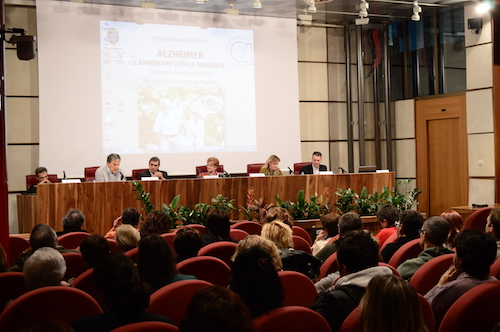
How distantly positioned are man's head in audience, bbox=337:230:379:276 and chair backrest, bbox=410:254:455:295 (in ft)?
1.54

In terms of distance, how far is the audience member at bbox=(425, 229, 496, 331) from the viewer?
247 cm

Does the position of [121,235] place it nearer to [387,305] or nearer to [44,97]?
[387,305]

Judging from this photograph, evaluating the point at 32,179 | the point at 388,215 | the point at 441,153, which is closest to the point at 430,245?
A: the point at 388,215

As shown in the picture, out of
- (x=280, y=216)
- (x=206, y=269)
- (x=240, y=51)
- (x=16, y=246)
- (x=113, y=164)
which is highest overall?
(x=240, y=51)

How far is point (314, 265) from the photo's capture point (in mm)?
3350

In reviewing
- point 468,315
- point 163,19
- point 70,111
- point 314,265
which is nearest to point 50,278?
point 314,265

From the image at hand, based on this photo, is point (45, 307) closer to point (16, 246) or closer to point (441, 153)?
point (16, 246)

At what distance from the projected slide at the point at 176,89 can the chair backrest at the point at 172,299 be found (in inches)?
284

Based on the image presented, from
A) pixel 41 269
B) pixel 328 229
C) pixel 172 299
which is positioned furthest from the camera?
pixel 328 229

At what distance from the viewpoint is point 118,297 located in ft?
6.72

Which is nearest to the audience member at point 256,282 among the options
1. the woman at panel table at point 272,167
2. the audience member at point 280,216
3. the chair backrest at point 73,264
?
the chair backrest at point 73,264

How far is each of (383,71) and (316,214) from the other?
550 cm

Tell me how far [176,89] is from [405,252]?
6.69m

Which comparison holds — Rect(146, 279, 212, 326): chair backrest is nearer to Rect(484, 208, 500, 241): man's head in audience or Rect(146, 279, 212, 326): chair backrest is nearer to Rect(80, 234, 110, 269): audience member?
Rect(80, 234, 110, 269): audience member
